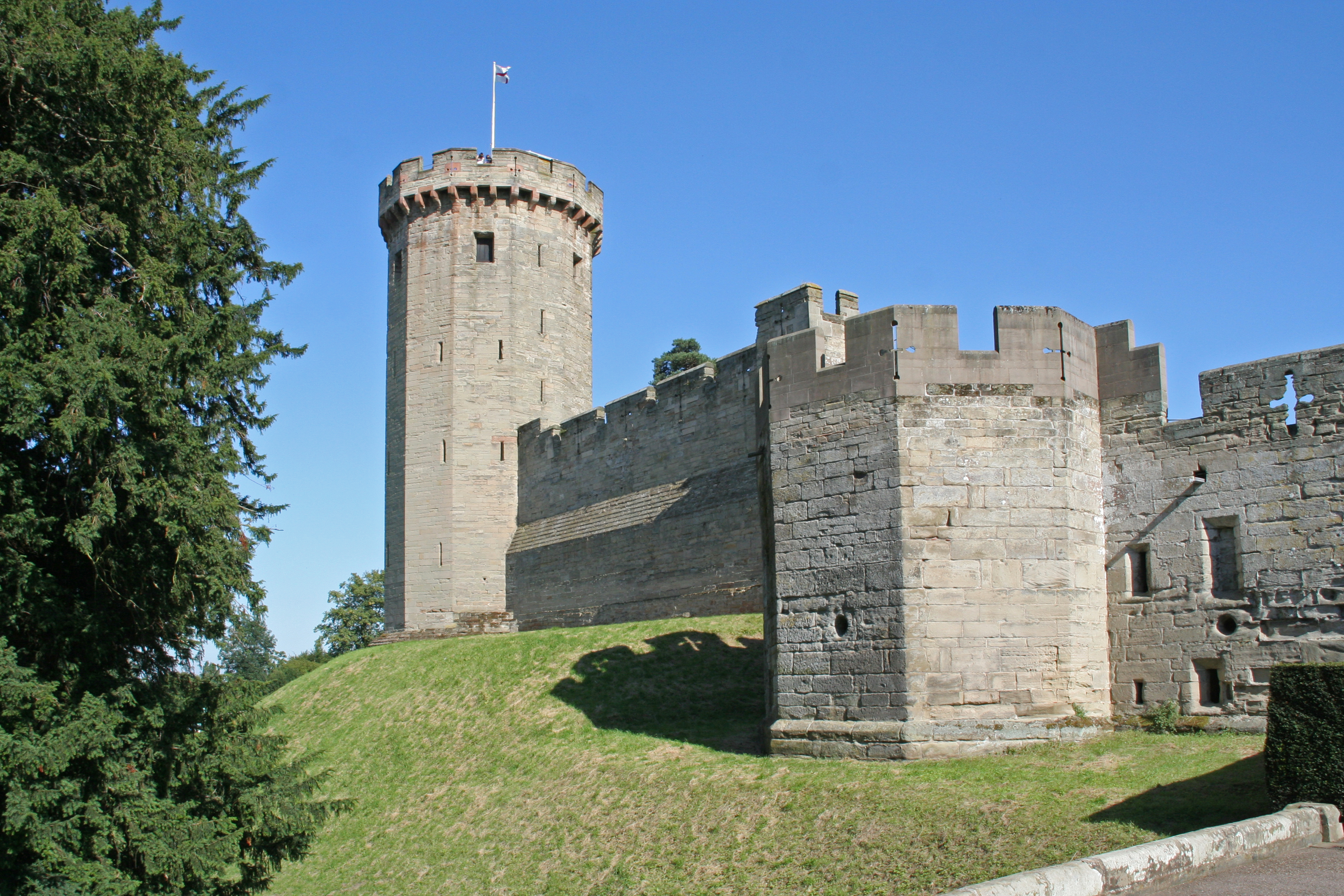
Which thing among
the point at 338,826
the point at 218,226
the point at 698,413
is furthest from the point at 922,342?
the point at 698,413

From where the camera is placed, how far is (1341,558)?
36.9ft

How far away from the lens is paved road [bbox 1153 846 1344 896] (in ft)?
23.0

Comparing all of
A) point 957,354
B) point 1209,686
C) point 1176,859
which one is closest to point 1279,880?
point 1176,859

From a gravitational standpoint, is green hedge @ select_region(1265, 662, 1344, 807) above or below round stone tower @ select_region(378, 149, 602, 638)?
below

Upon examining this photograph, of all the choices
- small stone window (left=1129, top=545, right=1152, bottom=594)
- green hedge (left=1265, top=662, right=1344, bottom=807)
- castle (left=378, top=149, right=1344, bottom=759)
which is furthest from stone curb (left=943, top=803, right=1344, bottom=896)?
small stone window (left=1129, top=545, right=1152, bottom=594)

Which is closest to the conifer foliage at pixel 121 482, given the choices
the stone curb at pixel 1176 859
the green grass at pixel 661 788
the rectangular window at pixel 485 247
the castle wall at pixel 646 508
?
the green grass at pixel 661 788

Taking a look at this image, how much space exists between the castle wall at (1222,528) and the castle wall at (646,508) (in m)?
8.96

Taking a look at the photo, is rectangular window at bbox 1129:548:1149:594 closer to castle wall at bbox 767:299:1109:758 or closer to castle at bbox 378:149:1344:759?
castle at bbox 378:149:1344:759

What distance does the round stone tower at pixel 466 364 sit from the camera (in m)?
30.4

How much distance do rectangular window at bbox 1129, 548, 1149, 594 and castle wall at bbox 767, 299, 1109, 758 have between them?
1.16 feet

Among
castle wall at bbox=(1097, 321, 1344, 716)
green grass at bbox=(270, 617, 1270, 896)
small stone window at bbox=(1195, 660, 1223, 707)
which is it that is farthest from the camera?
small stone window at bbox=(1195, 660, 1223, 707)

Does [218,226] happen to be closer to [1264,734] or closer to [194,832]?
[194,832]

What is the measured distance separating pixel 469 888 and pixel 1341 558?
10.1 metres

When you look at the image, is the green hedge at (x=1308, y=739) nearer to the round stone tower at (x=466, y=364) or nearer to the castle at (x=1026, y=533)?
the castle at (x=1026, y=533)
